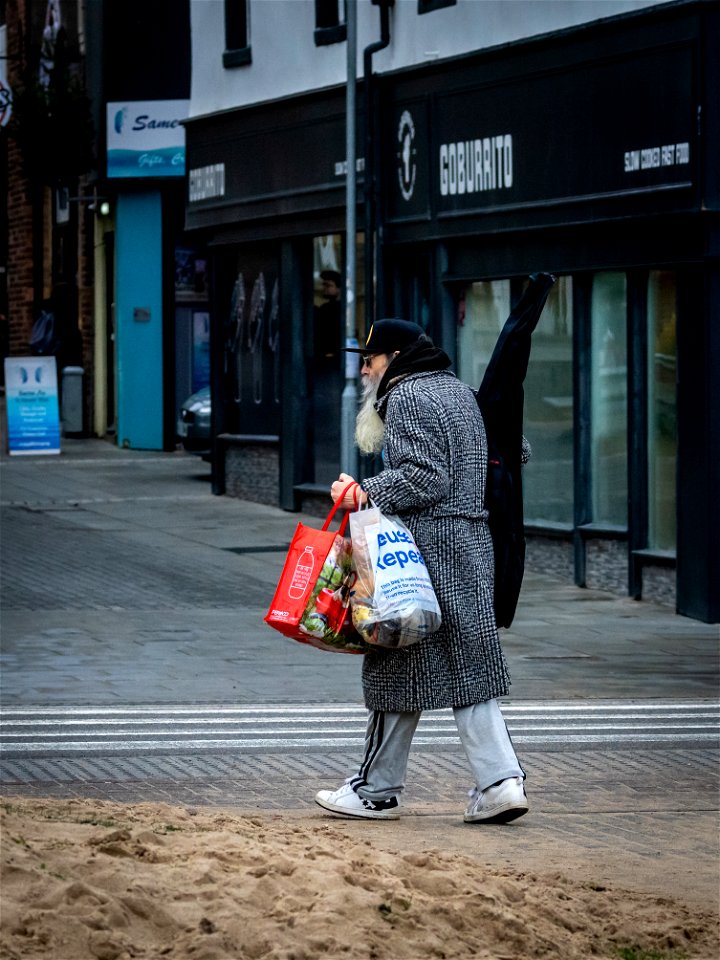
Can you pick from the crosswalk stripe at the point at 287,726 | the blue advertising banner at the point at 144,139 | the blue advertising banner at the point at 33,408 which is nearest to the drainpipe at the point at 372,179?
the crosswalk stripe at the point at 287,726

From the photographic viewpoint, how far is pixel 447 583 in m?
7.38

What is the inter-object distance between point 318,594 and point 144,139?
23.5 metres

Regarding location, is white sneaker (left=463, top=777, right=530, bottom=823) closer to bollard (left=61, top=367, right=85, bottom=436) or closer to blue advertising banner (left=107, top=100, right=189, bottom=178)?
blue advertising banner (left=107, top=100, right=189, bottom=178)

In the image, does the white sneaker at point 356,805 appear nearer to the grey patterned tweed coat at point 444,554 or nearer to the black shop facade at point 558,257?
the grey patterned tweed coat at point 444,554

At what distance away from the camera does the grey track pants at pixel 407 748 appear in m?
7.43

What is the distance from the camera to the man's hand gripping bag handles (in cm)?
734

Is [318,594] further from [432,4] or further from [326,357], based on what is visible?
[326,357]

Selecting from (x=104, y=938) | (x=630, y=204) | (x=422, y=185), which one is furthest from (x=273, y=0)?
(x=104, y=938)

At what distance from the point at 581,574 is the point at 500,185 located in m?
3.40

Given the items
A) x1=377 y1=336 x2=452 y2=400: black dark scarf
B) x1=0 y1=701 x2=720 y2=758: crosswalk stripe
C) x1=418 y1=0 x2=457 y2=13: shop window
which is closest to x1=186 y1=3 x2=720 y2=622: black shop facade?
x1=418 y1=0 x2=457 y2=13: shop window

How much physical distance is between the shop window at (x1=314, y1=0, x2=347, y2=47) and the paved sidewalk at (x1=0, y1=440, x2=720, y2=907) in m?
4.96

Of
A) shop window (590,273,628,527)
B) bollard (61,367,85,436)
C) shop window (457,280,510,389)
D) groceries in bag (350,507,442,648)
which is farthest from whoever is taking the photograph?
bollard (61,367,85,436)

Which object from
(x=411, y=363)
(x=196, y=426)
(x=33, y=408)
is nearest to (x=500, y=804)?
(x=411, y=363)

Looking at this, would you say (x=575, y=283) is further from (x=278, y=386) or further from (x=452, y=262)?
(x=278, y=386)
